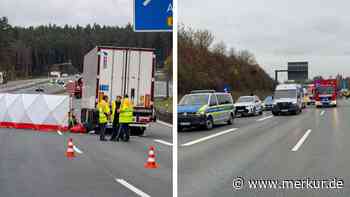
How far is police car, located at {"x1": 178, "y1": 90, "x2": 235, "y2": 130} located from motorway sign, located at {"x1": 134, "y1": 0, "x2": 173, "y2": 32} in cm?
1660

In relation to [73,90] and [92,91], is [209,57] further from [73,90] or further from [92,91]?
[92,91]

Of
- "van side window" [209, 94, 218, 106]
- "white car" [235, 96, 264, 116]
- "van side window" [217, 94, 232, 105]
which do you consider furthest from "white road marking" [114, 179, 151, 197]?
Result: "white car" [235, 96, 264, 116]

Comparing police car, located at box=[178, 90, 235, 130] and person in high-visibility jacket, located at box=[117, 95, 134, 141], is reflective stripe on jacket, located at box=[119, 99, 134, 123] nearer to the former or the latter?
person in high-visibility jacket, located at box=[117, 95, 134, 141]

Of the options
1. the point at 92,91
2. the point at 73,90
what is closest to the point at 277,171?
the point at 92,91

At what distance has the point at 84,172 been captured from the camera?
1084cm

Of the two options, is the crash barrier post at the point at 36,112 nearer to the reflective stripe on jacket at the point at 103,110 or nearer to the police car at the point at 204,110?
the police car at the point at 204,110

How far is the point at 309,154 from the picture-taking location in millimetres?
10961

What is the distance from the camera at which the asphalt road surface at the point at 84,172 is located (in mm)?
8570

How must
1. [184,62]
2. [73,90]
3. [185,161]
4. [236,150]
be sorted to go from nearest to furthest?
[185,161] → [236,150] → [73,90] → [184,62]

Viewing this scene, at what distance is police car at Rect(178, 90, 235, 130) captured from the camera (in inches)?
910

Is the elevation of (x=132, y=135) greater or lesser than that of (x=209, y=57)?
lesser

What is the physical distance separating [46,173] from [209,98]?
14.5m

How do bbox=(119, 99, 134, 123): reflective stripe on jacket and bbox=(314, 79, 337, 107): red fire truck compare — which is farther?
bbox=(314, 79, 337, 107): red fire truck

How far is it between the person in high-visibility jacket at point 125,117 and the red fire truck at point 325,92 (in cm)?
3283
